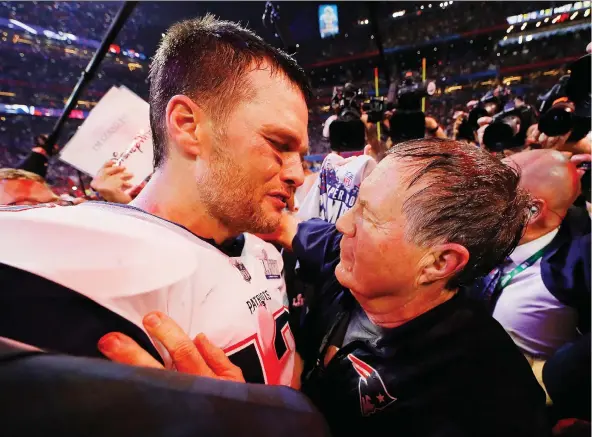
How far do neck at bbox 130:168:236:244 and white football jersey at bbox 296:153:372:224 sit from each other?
81 centimetres

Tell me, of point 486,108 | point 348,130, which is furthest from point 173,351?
point 486,108

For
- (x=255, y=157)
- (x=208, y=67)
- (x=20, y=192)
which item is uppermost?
(x=208, y=67)

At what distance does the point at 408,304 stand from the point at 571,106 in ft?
6.82

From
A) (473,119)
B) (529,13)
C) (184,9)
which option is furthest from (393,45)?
(473,119)

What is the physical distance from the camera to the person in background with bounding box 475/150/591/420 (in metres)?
1.70

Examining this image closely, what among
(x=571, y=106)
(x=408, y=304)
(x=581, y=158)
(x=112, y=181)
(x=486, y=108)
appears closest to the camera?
(x=408, y=304)

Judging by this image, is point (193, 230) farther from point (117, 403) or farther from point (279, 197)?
point (117, 403)

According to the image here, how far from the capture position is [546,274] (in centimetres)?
176

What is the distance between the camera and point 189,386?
258mm

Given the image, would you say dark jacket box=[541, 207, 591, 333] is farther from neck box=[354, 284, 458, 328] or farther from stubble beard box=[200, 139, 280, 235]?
stubble beard box=[200, 139, 280, 235]

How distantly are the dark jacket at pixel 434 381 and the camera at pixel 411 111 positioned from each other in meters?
1.86

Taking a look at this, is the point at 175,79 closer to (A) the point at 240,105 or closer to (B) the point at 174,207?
(A) the point at 240,105

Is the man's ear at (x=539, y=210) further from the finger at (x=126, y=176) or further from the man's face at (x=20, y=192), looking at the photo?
the man's face at (x=20, y=192)


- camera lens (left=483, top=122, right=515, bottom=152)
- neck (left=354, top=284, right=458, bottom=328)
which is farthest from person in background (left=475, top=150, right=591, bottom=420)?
neck (left=354, top=284, right=458, bottom=328)
